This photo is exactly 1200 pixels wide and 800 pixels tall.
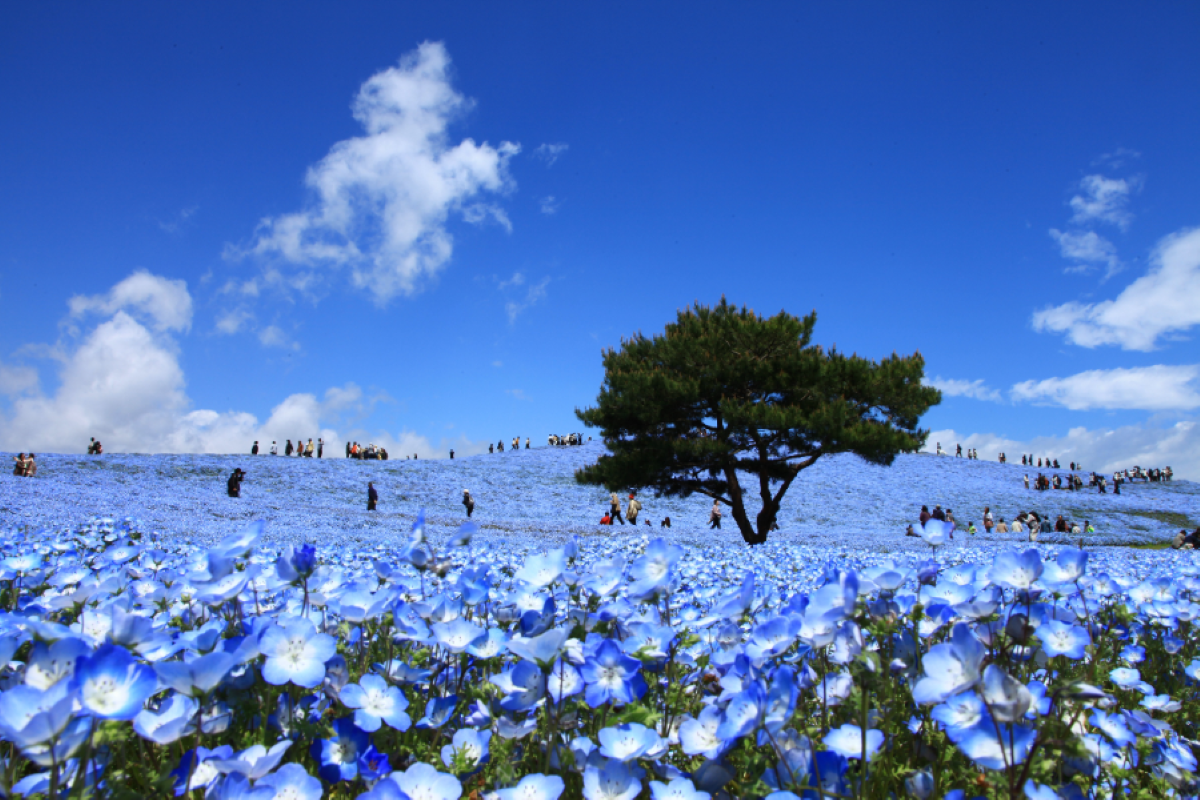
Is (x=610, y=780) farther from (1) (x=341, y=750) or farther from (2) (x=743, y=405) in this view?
(2) (x=743, y=405)

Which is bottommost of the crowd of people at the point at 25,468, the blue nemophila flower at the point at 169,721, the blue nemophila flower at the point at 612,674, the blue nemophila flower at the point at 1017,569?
the blue nemophila flower at the point at 169,721

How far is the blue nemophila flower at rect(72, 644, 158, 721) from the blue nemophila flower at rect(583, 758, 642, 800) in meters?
0.79

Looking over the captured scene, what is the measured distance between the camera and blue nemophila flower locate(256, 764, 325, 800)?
119 centimetres

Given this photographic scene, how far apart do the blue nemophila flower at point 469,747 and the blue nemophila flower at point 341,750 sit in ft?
0.59

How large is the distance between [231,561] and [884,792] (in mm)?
1594

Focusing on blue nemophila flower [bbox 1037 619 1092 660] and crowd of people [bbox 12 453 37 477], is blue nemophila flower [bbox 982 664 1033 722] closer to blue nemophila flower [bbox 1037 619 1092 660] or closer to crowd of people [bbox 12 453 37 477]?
blue nemophila flower [bbox 1037 619 1092 660]

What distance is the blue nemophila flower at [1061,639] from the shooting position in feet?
4.72

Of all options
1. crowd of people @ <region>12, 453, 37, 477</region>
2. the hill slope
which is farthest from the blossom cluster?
crowd of people @ <region>12, 453, 37, 477</region>

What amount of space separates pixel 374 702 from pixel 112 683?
531 mm

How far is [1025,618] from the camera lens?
1.36 metres

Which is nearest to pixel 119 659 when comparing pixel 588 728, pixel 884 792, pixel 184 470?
pixel 588 728

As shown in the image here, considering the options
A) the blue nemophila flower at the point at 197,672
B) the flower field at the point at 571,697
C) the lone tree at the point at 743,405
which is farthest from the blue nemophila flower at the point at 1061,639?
the lone tree at the point at 743,405

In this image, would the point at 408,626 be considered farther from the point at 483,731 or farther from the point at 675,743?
the point at 675,743

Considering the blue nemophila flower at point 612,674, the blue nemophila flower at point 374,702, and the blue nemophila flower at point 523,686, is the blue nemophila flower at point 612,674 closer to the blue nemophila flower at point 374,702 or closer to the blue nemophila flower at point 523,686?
the blue nemophila flower at point 523,686
